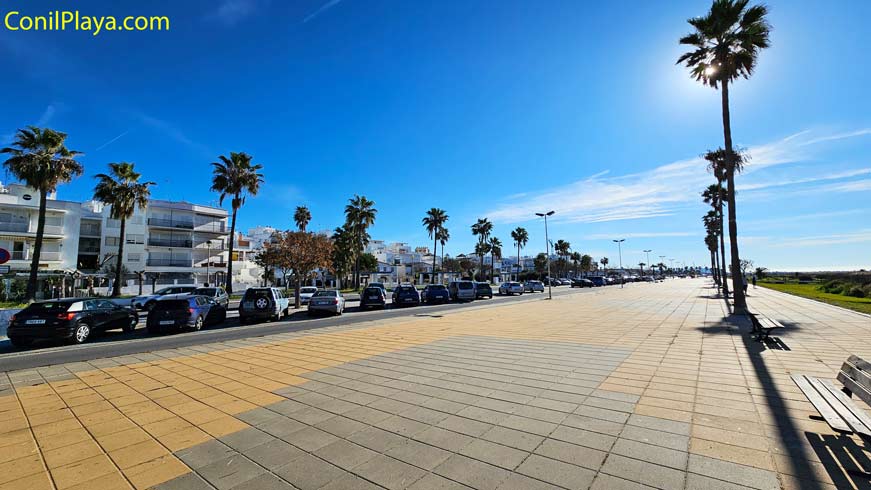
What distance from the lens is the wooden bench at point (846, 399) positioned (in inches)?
128

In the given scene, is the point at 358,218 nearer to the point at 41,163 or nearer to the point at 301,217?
the point at 301,217

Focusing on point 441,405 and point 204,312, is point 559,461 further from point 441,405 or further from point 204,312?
point 204,312

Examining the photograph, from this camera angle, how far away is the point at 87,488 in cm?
321

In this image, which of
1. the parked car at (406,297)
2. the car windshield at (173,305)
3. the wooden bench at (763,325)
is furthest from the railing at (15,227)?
the wooden bench at (763,325)

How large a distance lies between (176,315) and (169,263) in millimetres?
41882

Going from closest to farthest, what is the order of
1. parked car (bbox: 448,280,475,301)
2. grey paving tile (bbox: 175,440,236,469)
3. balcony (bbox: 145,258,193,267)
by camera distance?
grey paving tile (bbox: 175,440,236,469)
parked car (bbox: 448,280,475,301)
balcony (bbox: 145,258,193,267)

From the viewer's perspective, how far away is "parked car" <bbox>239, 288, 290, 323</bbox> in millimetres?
17719

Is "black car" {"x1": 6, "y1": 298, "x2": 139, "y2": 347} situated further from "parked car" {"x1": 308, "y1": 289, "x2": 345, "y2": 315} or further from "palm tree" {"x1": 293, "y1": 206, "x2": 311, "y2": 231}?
"palm tree" {"x1": 293, "y1": 206, "x2": 311, "y2": 231}

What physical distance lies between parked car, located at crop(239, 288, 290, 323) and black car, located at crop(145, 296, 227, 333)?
79.6 inches

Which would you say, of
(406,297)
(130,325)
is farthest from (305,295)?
(130,325)

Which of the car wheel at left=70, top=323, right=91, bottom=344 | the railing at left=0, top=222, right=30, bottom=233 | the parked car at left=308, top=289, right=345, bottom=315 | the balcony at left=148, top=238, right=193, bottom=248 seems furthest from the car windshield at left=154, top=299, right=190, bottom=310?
the balcony at left=148, top=238, right=193, bottom=248

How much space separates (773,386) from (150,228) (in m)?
59.0

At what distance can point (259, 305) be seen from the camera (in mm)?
17906

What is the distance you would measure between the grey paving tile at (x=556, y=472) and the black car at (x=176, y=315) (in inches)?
599
